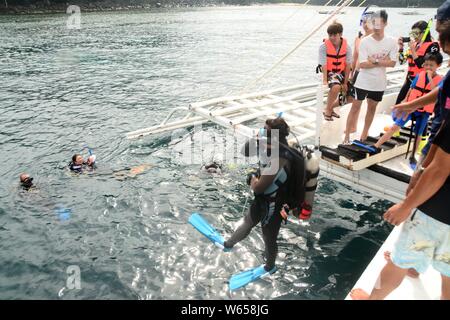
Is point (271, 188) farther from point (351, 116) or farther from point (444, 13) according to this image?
point (351, 116)

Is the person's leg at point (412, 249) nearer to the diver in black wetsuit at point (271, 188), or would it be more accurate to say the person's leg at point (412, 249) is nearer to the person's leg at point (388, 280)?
the person's leg at point (388, 280)

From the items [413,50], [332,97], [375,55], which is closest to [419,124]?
[375,55]

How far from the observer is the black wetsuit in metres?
5.73

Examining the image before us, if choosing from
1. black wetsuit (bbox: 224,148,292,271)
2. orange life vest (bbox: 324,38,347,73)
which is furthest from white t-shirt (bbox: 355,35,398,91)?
black wetsuit (bbox: 224,148,292,271)

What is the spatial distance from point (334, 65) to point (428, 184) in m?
6.76

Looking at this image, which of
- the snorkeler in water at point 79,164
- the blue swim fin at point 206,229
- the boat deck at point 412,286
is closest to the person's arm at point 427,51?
the boat deck at point 412,286

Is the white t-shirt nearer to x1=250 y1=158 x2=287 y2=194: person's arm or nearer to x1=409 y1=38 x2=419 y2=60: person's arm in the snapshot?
x1=409 y1=38 x2=419 y2=60: person's arm

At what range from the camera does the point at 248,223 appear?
6605 millimetres

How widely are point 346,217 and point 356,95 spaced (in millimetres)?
3062

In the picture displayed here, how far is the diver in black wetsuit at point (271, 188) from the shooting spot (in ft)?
18.1

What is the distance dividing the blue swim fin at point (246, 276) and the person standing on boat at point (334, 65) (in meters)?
4.61
